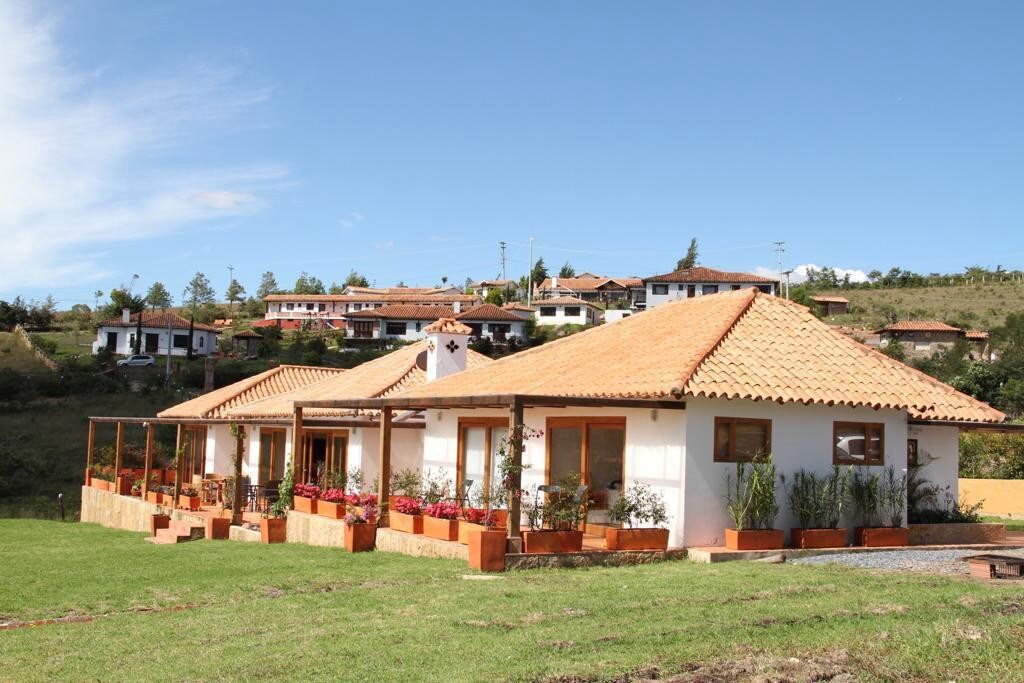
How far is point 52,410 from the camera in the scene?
59.0 meters

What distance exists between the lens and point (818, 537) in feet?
55.1

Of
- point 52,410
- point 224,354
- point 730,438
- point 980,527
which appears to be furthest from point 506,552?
point 224,354

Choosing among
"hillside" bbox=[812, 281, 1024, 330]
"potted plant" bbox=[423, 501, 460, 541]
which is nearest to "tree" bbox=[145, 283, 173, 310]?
"hillside" bbox=[812, 281, 1024, 330]

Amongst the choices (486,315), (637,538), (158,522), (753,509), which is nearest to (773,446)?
(753,509)

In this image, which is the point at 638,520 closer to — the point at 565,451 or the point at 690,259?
the point at 565,451

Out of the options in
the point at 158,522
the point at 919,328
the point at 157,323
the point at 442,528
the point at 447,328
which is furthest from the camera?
the point at 157,323

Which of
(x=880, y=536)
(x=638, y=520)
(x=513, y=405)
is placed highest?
(x=513, y=405)

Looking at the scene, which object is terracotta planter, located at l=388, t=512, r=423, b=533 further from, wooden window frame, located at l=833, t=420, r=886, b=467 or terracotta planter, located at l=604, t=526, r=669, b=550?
wooden window frame, located at l=833, t=420, r=886, b=467

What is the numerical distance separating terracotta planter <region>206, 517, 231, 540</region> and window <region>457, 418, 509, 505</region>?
683cm

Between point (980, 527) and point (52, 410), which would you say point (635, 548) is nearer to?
point (980, 527)

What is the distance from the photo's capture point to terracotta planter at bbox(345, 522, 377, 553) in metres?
18.6

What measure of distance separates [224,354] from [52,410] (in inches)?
1083

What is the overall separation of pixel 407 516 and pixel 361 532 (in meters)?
1.04

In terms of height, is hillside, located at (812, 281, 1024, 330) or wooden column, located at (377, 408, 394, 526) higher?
hillside, located at (812, 281, 1024, 330)
